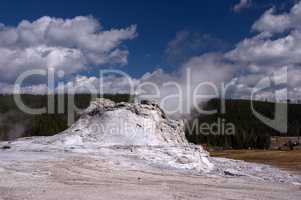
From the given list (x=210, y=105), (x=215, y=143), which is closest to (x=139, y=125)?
(x=215, y=143)

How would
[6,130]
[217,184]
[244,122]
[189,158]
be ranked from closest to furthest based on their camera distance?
[217,184]
[189,158]
[6,130]
[244,122]

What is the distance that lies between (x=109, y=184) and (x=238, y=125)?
422 feet

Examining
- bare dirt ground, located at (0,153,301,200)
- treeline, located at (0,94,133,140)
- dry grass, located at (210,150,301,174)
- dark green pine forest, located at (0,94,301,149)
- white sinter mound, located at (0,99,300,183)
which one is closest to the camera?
bare dirt ground, located at (0,153,301,200)

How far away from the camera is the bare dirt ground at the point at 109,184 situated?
14.1 meters

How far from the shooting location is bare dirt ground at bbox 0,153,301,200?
14.1 m

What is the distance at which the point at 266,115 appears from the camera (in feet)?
587

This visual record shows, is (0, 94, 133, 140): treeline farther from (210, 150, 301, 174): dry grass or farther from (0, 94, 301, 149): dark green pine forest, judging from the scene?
(210, 150, 301, 174): dry grass

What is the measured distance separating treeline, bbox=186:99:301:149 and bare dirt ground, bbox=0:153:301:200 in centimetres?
8083

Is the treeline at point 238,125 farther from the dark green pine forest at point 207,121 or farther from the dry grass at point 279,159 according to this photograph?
the dry grass at point 279,159

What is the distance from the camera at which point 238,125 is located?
141625 millimetres

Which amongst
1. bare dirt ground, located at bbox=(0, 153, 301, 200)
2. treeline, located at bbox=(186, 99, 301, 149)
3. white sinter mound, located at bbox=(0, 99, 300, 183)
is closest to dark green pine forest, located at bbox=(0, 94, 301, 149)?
treeline, located at bbox=(186, 99, 301, 149)

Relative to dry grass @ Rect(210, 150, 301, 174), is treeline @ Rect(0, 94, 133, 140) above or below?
above

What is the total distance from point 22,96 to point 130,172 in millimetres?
136378

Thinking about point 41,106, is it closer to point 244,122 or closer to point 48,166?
point 244,122
